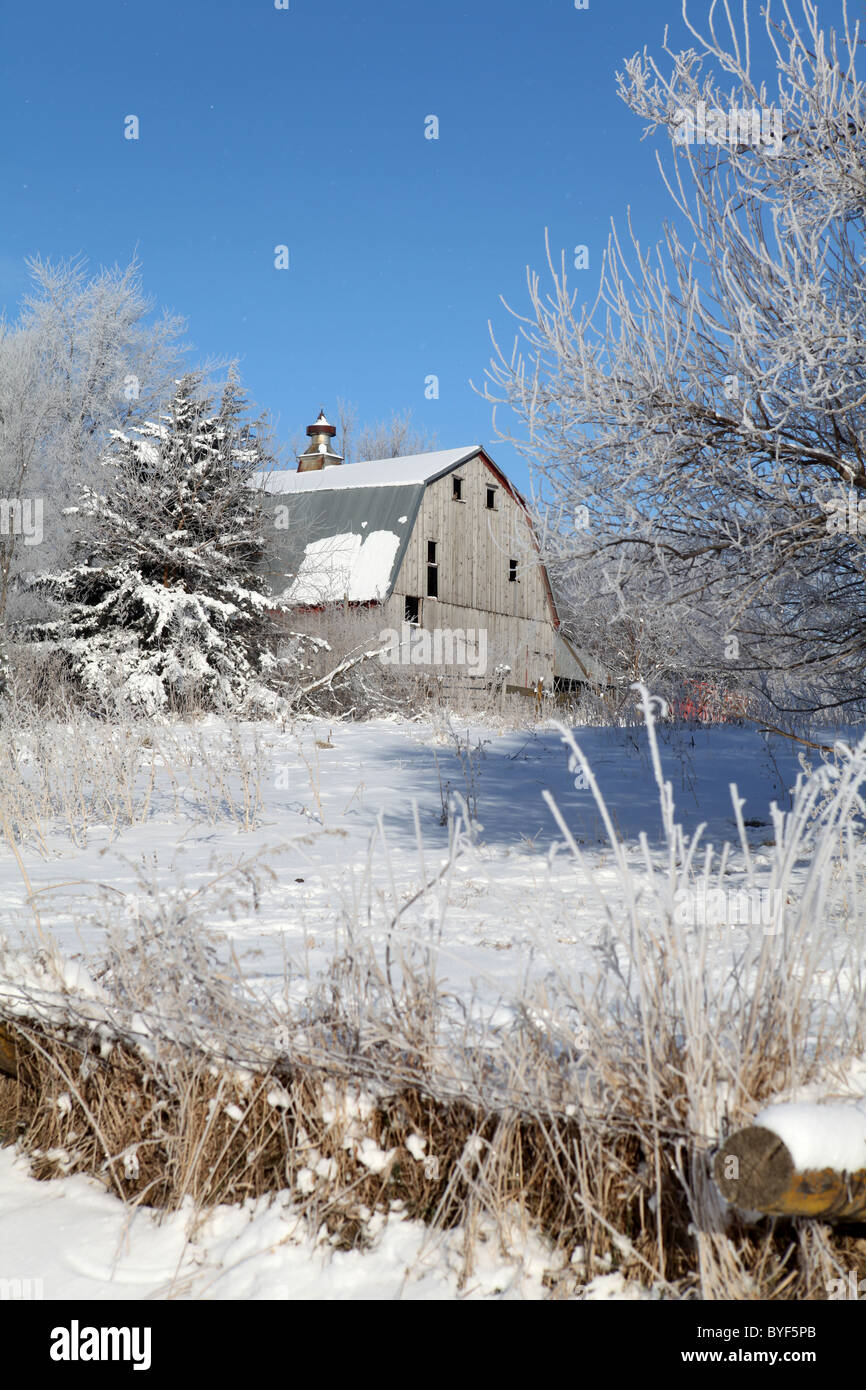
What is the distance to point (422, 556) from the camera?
2427cm

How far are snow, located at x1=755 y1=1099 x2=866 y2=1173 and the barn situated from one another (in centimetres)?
1787

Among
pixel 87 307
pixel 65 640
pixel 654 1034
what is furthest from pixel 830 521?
pixel 87 307

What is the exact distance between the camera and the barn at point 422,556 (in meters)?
21.5

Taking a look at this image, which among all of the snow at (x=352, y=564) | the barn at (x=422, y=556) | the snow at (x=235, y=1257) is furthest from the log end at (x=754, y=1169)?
the snow at (x=352, y=564)

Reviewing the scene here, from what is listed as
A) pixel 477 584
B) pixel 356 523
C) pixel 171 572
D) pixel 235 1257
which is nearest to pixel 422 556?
pixel 356 523

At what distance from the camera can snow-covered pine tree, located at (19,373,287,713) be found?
626 inches

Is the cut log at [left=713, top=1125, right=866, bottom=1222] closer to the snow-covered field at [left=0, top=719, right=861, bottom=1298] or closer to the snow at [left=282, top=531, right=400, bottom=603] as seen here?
the snow-covered field at [left=0, top=719, right=861, bottom=1298]

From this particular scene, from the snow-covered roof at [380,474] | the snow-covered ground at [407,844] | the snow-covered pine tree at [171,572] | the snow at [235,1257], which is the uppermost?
the snow-covered roof at [380,474]

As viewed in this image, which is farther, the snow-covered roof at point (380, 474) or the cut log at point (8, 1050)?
the snow-covered roof at point (380, 474)

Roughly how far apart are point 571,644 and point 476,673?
640 cm

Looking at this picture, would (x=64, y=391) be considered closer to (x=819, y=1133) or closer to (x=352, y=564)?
(x=352, y=564)

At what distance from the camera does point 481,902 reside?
15.7 ft

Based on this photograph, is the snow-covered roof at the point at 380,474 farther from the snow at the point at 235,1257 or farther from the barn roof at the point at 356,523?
the snow at the point at 235,1257

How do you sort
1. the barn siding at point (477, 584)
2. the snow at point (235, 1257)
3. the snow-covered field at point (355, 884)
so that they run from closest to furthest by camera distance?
the snow at point (235, 1257)
the snow-covered field at point (355, 884)
the barn siding at point (477, 584)
